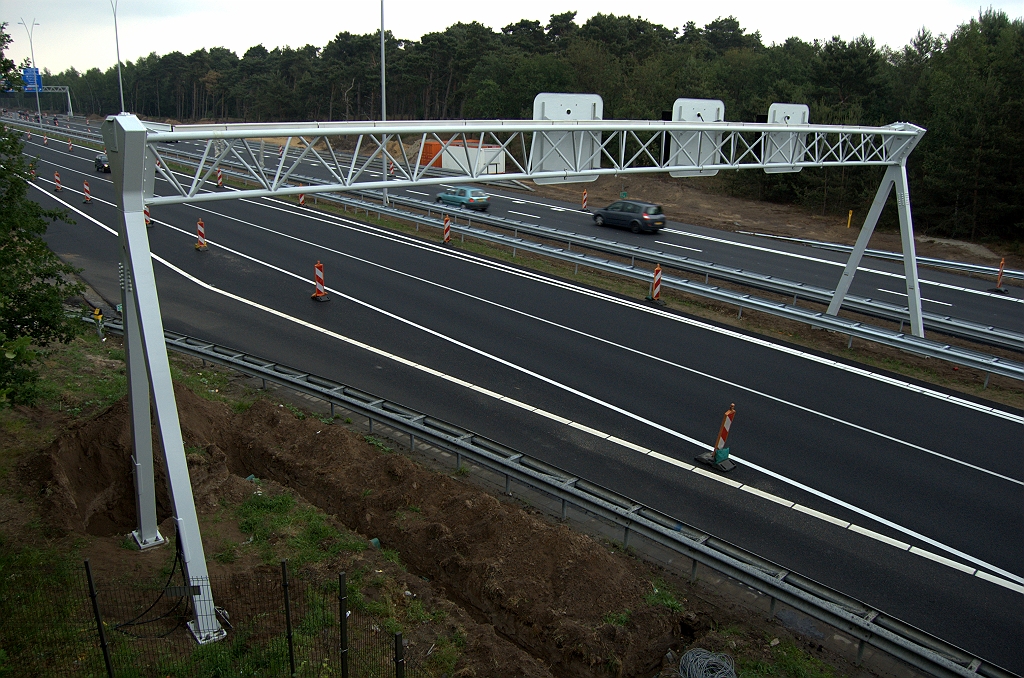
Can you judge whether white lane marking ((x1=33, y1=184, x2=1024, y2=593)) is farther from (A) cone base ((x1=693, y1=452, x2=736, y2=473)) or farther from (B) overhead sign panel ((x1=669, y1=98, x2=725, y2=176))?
(B) overhead sign panel ((x1=669, y1=98, x2=725, y2=176))

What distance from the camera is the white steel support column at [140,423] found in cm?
779

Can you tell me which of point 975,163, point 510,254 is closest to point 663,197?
point 975,163

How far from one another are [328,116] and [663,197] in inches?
1860

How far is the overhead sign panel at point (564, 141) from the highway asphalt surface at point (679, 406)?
4.15 meters

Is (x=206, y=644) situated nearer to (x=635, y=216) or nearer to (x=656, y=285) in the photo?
(x=656, y=285)

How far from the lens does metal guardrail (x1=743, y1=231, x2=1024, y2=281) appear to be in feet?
84.6

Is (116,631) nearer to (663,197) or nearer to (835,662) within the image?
(835,662)

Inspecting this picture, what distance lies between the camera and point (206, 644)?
7039 mm

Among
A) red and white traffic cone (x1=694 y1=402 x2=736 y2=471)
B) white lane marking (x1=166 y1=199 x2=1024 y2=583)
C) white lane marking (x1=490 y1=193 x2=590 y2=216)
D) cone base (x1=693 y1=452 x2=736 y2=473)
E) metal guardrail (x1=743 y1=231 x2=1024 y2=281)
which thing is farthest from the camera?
white lane marking (x1=490 y1=193 x2=590 y2=216)

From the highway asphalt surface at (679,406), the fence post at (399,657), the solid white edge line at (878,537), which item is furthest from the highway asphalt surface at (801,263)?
the fence post at (399,657)

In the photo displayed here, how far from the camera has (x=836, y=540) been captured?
9711 millimetres

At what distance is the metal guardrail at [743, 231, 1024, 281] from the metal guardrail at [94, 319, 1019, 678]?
22829 mm

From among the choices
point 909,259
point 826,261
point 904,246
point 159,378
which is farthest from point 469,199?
point 159,378

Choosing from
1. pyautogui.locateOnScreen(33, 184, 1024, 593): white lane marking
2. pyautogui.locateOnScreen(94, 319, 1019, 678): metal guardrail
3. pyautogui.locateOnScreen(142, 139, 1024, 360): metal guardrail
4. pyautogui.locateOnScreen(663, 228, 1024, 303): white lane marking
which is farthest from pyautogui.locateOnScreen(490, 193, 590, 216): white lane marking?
pyautogui.locateOnScreen(94, 319, 1019, 678): metal guardrail
